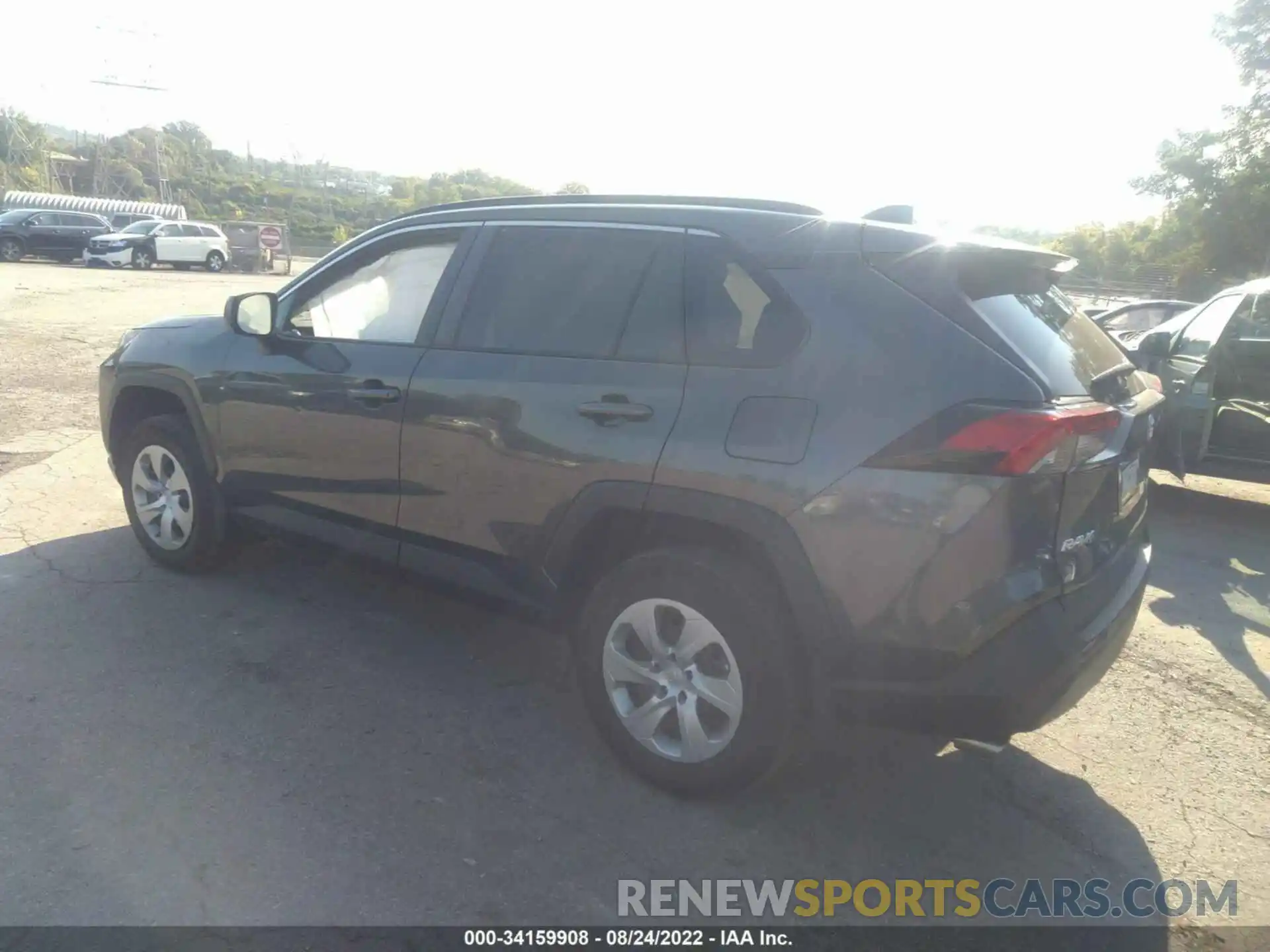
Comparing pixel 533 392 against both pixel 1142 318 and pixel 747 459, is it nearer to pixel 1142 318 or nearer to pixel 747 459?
pixel 747 459

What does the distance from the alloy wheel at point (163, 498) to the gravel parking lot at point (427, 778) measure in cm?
22

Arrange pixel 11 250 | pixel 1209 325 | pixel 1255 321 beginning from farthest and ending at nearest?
pixel 11 250
pixel 1209 325
pixel 1255 321

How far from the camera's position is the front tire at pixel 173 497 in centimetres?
464

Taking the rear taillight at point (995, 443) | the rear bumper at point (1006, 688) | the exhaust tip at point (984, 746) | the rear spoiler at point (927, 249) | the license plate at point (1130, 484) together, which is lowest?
the exhaust tip at point (984, 746)

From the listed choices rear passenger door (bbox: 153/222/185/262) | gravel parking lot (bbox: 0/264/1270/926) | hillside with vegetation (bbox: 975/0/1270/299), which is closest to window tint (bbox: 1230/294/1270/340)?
gravel parking lot (bbox: 0/264/1270/926)

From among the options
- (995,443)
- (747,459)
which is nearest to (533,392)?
(747,459)

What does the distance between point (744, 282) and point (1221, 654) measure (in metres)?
3.16

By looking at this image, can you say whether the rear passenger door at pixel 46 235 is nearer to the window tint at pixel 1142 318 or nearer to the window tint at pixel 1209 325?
the window tint at pixel 1142 318

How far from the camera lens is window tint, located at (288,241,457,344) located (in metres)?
3.88

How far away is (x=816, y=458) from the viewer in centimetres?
276

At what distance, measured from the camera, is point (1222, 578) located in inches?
223

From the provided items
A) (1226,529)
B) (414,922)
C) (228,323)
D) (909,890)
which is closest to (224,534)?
(228,323)

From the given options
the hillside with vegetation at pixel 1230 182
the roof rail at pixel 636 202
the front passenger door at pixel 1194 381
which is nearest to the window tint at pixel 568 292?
the roof rail at pixel 636 202

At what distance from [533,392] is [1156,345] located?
5.25m
